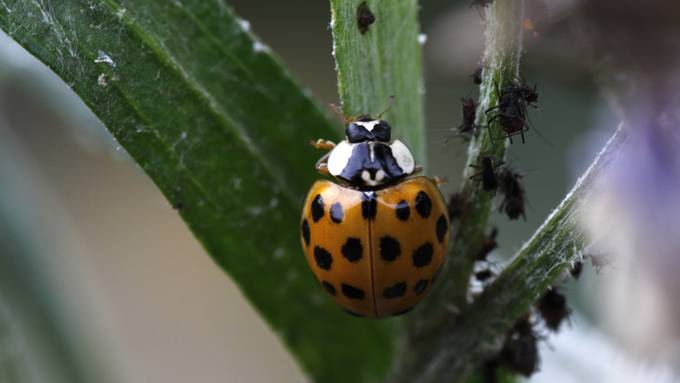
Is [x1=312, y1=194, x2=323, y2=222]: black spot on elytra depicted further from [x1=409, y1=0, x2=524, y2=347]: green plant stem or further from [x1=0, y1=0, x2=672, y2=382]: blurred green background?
[x1=0, y1=0, x2=672, y2=382]: blurred green background

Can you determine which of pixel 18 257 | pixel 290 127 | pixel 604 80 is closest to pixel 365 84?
pixel 290 127

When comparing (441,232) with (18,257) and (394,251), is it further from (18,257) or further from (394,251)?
(18,257)

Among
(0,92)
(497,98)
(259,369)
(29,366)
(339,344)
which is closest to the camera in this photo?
(497,98)

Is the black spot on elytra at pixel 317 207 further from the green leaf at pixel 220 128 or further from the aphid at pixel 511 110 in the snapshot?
the aphid at pixel 511 110

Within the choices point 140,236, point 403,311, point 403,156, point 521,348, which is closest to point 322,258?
point 403,311

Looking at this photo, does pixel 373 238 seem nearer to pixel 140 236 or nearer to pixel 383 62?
pixel 383 62

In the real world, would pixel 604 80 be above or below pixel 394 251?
above

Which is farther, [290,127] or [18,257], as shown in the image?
[18,257]

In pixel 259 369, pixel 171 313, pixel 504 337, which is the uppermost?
pixel 504 337
